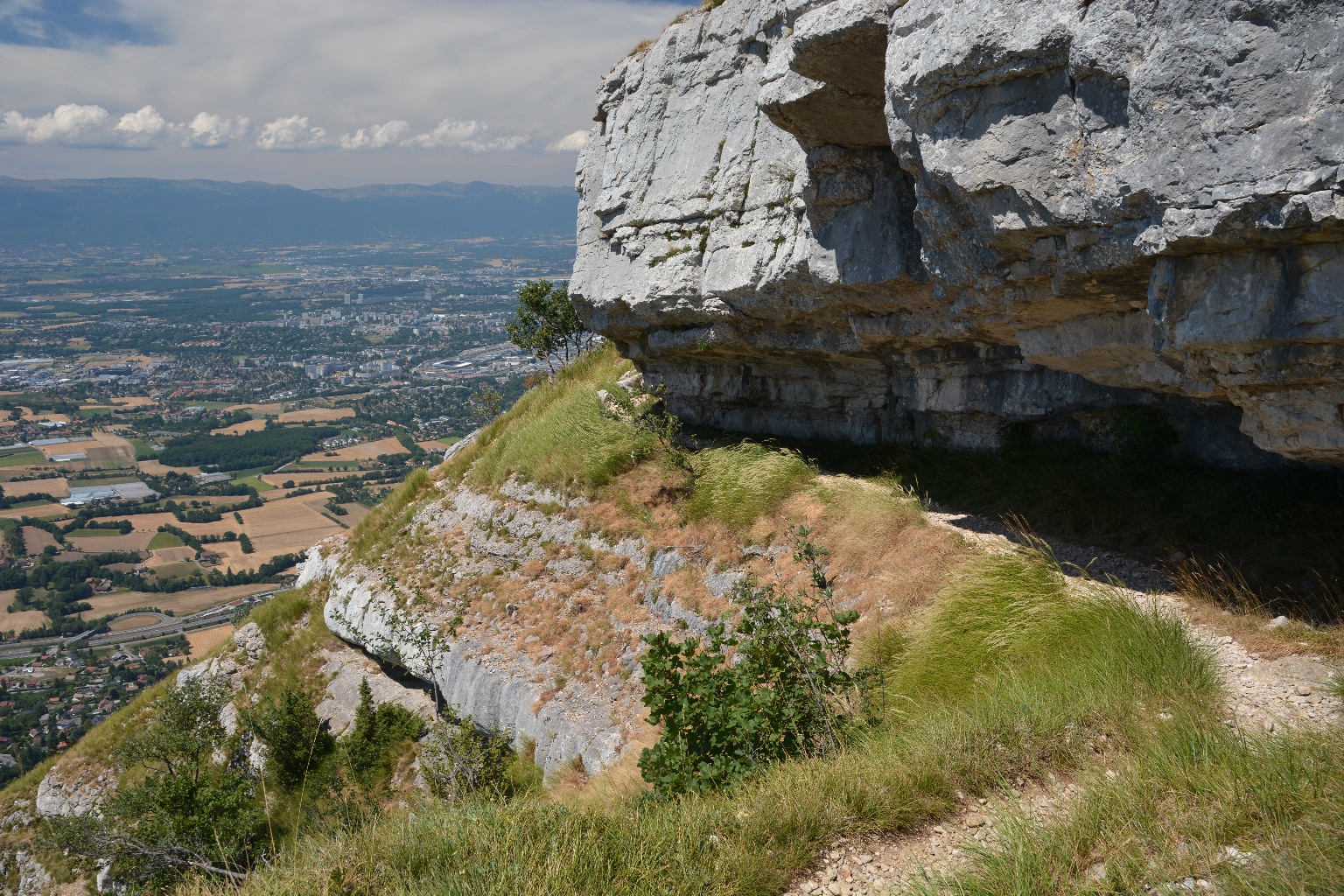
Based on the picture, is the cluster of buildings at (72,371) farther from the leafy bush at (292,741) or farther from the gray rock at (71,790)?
the leafy bush at (292,741)

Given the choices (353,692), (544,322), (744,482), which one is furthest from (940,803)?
(544,322)

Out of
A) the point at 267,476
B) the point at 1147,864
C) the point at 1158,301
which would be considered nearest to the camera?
the point at 1147,864

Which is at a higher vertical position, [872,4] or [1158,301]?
[872,4]

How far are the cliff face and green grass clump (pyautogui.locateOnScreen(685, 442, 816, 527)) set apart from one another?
4.16 ft

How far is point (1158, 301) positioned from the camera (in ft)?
17.3

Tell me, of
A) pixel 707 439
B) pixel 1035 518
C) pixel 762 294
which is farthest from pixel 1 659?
pixel 1035 518

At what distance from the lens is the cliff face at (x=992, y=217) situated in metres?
4.42

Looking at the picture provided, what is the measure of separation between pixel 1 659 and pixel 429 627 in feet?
135

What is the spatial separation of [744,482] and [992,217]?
5.74 meters

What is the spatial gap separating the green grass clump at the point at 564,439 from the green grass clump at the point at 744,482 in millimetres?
1607

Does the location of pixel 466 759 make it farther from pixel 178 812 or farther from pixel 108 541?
pixel 108 541

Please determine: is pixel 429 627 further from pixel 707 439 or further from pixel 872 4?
pixel 872 4

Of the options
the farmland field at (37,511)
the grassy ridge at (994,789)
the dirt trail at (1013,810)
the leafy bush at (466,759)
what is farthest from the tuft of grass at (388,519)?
the farmland field at (37,511)

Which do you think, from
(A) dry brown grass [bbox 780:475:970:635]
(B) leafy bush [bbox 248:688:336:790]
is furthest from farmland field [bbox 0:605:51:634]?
(A) dry brown grass [bbox 780:475:970:635]
